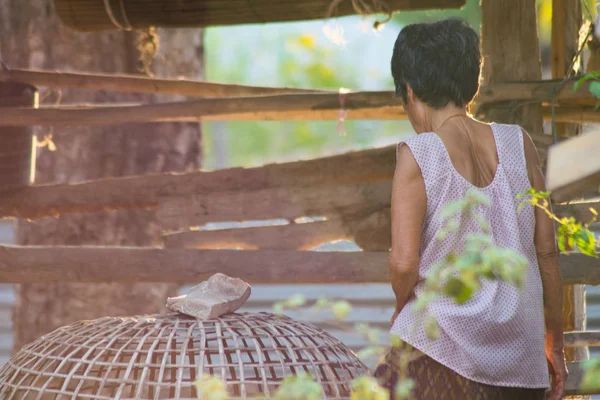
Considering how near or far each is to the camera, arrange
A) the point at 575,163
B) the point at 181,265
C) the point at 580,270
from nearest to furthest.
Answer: the point at 575,163, the point at 580,270, the point at 181,265

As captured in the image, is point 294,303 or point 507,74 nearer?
point 294,303

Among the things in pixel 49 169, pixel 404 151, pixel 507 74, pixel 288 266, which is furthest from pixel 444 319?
pixel 49 169

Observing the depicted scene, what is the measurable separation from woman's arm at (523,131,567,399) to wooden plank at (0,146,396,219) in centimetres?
150

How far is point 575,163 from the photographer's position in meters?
1.12

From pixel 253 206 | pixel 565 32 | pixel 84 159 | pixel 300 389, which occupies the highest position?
pixel 565 32

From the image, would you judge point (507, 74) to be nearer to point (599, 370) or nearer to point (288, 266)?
point (288, 266)

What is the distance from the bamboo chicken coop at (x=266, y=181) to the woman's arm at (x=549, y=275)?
37.4 inches

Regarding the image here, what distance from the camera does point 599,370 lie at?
1062 mm

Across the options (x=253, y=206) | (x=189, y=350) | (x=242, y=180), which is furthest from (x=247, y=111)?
(x=189, y=350)

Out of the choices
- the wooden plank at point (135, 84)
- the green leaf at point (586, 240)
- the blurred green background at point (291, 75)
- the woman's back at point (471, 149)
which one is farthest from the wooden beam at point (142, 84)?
the blurred green background at point (291, 75)

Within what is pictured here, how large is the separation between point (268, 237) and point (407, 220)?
1.71m

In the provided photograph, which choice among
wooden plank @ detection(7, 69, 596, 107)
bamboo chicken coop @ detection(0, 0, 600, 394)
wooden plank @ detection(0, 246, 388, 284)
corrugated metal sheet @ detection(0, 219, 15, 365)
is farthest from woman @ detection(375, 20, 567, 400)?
corrugated metal sheet @ detection(0, 219, 15, 365)

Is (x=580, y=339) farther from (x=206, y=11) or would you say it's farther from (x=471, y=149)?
(x=206, y=11)

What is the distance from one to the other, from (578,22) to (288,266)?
1.65 m
